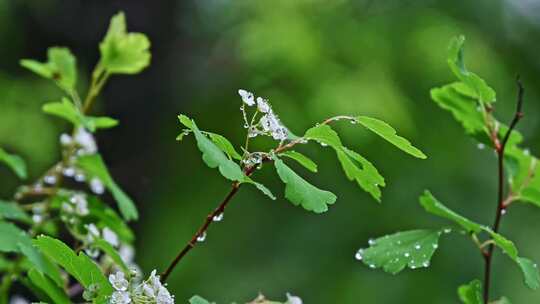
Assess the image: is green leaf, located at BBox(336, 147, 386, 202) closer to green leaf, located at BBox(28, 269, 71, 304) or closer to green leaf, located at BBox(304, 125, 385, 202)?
green leaf, located at BBox(304, 125, 385, 202)

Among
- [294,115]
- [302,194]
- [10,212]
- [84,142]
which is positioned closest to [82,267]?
[302,194]

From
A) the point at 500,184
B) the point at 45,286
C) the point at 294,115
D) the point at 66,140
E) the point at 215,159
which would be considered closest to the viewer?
the point at 215,159

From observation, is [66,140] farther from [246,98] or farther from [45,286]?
[246,98]

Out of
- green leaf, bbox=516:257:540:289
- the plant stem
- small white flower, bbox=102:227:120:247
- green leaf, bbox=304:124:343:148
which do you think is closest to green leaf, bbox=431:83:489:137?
the plant stem

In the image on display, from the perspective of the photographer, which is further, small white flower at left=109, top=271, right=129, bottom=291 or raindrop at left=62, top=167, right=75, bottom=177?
raindrop at left=62, top=167, right=75, bottom=177

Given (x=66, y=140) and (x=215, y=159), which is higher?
(x=215, y=159)

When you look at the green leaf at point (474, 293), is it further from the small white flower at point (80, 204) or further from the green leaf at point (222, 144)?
the small white flower at point (80, 204)
